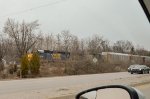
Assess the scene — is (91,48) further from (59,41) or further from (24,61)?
(24,61)

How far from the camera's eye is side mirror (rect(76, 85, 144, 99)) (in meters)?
2.76

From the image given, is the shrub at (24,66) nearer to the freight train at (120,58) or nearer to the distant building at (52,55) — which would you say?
the distant building at (52,55)

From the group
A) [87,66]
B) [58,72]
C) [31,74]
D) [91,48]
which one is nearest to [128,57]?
[91,48]

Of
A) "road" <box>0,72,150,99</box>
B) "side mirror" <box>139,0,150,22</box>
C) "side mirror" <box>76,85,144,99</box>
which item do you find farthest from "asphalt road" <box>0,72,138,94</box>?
"side mirror" <box>76,85,144,99</box>

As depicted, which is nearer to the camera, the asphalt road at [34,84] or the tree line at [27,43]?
the asphalt road at [34,84]

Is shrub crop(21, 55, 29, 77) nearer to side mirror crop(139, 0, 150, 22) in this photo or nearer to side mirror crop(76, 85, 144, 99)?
side mirror crop(139, 0, 150, 22)

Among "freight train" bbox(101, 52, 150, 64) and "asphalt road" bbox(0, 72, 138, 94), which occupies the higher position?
"freight train" bbox(101, 52, 150, 64)

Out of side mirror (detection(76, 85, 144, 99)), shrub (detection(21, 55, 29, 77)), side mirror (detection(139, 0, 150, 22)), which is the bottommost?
shrub (detection(21, 55, 29, 77))

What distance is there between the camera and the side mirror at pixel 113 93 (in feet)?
9.05

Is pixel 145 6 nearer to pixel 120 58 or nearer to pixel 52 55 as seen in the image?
pixel 52 55

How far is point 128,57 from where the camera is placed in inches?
4242

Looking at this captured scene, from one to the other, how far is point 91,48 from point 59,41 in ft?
41.8

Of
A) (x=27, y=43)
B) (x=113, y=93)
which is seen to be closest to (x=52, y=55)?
(x=27, y=43)

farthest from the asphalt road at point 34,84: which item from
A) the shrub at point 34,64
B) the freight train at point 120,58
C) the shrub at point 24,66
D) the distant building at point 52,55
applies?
the freight train at point 120,58
